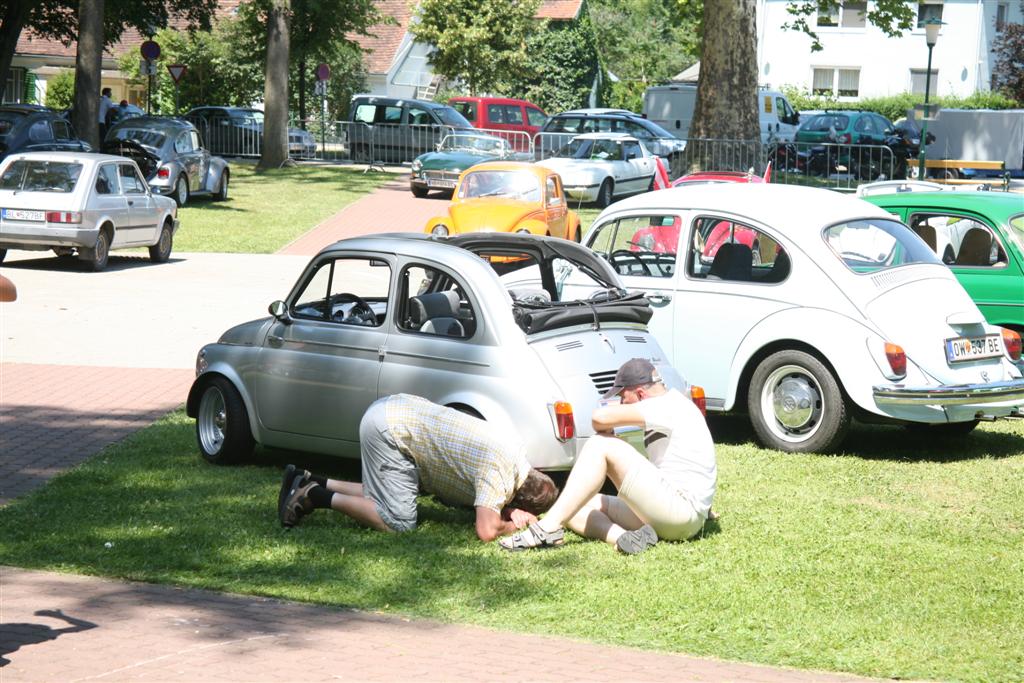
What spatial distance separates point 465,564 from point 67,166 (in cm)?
1542

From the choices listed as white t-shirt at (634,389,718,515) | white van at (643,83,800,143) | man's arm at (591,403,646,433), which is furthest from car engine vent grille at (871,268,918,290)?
white van at (643,83,800,143)

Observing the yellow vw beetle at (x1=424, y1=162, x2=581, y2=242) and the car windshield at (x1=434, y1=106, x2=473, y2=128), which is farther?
the car windshield at (x1=434, y1=106, x2=473, y2=128)

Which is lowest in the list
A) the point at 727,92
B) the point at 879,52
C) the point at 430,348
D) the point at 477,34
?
the point at 430,348

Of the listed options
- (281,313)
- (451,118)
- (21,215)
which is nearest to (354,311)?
(281,313)

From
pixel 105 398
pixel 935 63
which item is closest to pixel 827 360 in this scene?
pixel 105 398

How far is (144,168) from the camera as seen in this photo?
2956 cm

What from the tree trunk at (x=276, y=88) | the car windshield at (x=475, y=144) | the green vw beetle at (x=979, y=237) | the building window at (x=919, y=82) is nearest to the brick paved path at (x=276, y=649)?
the green vw beetle at (x=979, y=237)

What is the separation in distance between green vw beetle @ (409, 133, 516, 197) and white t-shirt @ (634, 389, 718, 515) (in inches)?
981

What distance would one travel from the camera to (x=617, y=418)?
7.86 meters

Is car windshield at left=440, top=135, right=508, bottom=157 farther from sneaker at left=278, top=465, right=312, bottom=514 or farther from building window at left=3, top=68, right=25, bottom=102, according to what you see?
building window at left=3, top=68, right=25, bottom=102

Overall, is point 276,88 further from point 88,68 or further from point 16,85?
point 16,85

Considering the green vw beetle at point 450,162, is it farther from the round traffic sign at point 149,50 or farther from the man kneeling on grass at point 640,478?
the man kneeling on grass at point 640,478

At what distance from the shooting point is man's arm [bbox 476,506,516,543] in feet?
26.0

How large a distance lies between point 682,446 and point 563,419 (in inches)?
28.5
